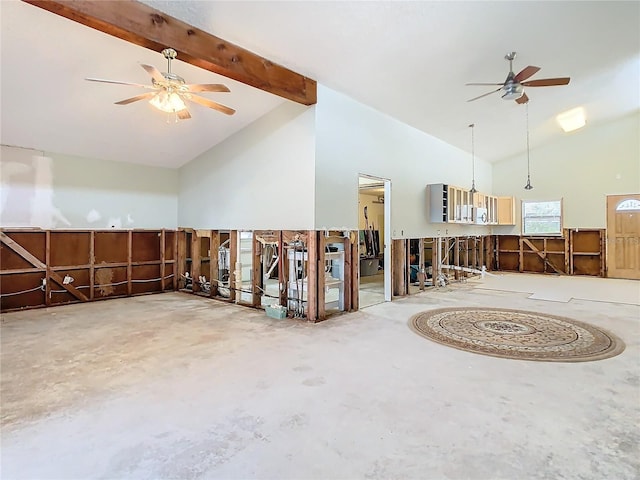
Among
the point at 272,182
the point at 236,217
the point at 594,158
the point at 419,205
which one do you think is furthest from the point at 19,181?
the point at 594,158

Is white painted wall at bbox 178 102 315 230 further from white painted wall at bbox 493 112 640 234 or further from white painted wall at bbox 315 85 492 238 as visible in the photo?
white painted wall at bbox 493 112 640 234

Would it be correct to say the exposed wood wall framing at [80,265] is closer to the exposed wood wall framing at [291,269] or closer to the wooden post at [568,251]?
the exposed wood wall framing at [291,269]

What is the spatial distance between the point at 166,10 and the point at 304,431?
398 cm

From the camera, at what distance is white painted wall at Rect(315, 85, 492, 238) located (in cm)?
528

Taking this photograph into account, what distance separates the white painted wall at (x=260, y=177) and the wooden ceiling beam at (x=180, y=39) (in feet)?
2.33

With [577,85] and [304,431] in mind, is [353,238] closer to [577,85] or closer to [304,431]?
[304,431]

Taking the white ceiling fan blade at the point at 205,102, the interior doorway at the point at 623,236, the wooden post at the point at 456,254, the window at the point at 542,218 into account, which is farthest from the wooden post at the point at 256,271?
the interior doorway at the point at 623,236

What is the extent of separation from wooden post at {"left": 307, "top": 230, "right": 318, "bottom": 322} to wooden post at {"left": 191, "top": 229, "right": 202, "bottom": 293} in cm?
324

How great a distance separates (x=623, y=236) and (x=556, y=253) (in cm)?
159

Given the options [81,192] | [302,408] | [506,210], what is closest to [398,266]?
[302,408]

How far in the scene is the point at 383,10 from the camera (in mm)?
3592

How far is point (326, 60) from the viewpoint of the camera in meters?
4.52

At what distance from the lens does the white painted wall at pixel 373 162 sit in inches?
208

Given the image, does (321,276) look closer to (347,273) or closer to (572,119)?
(347,273)
